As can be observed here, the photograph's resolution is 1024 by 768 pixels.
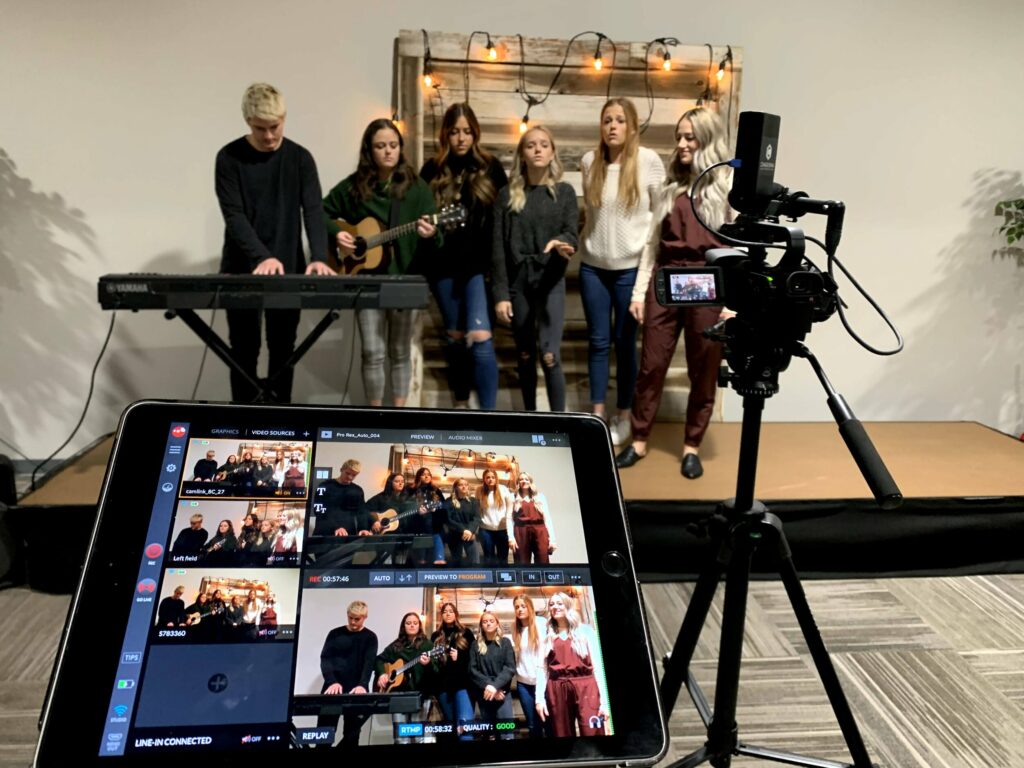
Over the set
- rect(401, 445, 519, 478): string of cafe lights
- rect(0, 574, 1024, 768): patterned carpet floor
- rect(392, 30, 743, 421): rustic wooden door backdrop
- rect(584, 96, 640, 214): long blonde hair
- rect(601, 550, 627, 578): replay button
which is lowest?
rect(0, 574, 1024, 768): patterned carpet floor

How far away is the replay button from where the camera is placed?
69 centimetres

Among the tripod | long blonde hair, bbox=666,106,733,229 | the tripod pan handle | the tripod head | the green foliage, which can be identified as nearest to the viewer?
the tripod pan handle

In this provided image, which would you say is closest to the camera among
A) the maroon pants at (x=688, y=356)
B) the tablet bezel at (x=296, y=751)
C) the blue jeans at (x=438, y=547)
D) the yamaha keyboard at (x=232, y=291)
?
the tablet bezel at (x=296, y=751)

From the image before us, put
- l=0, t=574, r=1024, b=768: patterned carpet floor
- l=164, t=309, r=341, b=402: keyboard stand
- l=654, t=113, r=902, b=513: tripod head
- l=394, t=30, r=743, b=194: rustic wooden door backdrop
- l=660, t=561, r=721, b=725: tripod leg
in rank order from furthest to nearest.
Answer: l=394, t=30, r=743, b=194: rustic wooden door backdrop → l=164, t=309, r=341, b=402: keyboard stand → l=0, t=574, r=1024, b=768: patterned carpet floor → l=660, t=561, r=721, b=725: tripod leg → l=654, t=113, r=902, b=513: tripod head

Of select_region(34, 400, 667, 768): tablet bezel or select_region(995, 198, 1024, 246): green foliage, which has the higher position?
select_region(995, 198, 1024, 246): green foliage

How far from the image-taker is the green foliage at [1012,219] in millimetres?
3445

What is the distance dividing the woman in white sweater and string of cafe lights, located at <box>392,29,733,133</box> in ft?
1.51

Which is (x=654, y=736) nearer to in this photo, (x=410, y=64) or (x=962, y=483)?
(x=962, y=483)

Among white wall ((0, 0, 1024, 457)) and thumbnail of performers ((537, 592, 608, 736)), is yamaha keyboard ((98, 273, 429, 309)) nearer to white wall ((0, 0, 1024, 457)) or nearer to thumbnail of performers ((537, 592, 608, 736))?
white wall ((0, 0, 1024, 457))

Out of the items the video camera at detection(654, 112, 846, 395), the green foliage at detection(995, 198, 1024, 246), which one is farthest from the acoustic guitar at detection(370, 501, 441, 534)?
the green foliage at detection(995, 198, 1024, 246)

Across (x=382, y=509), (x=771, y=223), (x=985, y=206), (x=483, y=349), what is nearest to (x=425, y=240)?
(x=483, y=349)

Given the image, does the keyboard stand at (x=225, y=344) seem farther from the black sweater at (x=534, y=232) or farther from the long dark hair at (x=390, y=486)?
the long dark hair at (x=390, y=486)

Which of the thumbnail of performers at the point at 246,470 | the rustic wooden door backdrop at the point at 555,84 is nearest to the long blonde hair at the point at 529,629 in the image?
the thumbnail of performers at the point at 246,470

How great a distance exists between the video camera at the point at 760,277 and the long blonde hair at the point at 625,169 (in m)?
1.88
